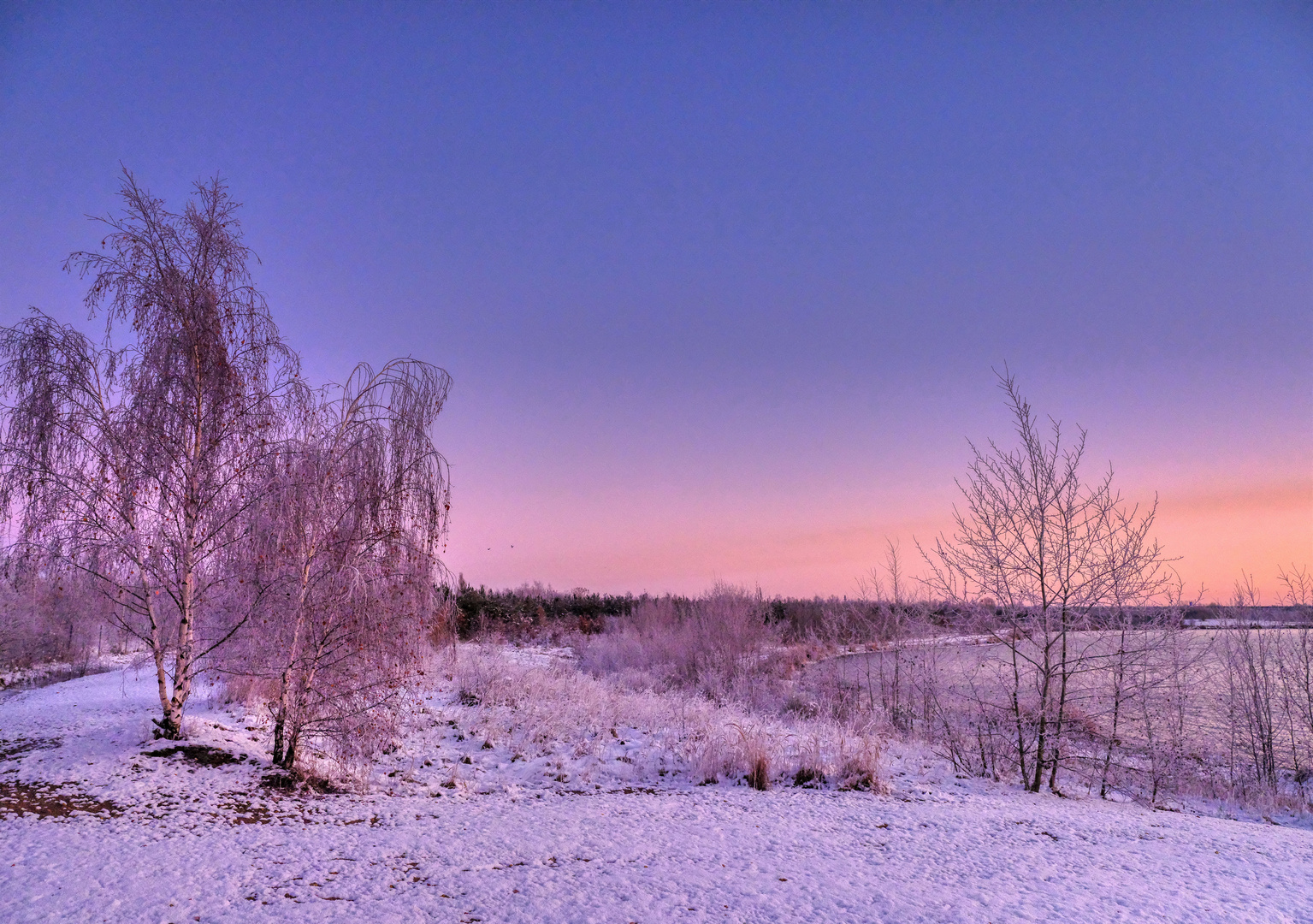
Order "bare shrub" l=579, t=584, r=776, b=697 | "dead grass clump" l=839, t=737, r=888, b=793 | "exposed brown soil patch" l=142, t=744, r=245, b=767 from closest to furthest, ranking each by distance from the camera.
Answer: "exposed brown soil patch" l=142, t=744, r=245, b=767
"dead grass clump" l=839, t=737, r=888, b=793
"bare shrub" l=579, t=584, r=776, b=697

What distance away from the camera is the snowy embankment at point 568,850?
4254mm

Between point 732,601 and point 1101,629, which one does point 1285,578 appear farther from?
point 732,601

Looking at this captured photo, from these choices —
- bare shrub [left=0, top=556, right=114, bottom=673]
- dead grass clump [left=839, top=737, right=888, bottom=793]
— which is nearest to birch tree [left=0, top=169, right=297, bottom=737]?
bare shrub [left=0, top=556, right=114, bottom=673]

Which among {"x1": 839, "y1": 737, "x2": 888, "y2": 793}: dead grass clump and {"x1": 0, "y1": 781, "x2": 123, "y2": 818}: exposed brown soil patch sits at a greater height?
{"x1": 0, "y1": 781, "x2": 123, "y2": 818}: exposed brown soil patch

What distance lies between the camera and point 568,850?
5.56 m

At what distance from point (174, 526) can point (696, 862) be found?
781 centimetres

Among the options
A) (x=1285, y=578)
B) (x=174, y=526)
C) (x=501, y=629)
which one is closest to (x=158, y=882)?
(x=174, y=526)

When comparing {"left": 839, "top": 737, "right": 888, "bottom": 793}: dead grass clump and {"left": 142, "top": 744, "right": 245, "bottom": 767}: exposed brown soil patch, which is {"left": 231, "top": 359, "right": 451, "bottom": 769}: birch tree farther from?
{"left": 839, "top": 737, "right": 888, "bottom": 793}: dead grass clump

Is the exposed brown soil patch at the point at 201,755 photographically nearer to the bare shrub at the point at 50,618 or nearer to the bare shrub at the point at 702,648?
the bare shrub at the point at 50,618

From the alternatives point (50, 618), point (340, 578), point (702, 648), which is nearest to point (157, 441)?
point (340, 578)

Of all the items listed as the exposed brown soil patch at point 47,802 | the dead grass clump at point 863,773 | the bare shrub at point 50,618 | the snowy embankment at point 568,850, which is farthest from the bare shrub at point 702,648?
the exposed brown soil patch at point 47,802

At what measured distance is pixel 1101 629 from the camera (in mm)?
10359

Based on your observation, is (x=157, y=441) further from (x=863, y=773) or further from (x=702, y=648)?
(x=702, y=648)

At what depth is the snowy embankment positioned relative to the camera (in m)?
4.25
